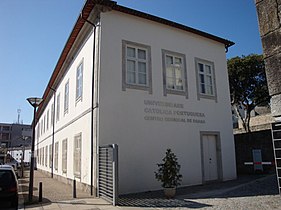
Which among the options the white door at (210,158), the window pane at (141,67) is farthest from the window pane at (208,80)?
the window pane at (141,67)

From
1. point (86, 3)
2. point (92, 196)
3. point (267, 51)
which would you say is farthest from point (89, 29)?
point (267, 51)

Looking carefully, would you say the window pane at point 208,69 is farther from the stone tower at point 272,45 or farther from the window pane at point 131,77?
the stone tower at point 272,45

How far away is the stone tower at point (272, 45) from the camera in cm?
→ 168

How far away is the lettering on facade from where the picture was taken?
10805 millimetres

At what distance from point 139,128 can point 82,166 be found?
310cm

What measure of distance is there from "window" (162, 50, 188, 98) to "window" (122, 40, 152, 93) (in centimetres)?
89

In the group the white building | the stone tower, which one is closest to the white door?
the white building

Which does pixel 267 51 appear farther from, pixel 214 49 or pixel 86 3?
pixel 214 49

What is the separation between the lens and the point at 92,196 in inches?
368

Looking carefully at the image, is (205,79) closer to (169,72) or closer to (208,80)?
(208,80)

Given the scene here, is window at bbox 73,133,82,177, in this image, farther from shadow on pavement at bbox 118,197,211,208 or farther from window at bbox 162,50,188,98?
window at bbox 162,50,188,98

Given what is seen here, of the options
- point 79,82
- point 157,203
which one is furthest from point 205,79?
A: point 157,203

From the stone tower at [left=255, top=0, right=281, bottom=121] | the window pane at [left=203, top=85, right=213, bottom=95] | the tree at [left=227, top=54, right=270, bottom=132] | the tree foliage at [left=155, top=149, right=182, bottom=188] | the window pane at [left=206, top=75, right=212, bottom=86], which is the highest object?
the tree at [left=227, top=54, right=270, bottom=132]

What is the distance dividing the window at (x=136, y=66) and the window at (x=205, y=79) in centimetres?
305
